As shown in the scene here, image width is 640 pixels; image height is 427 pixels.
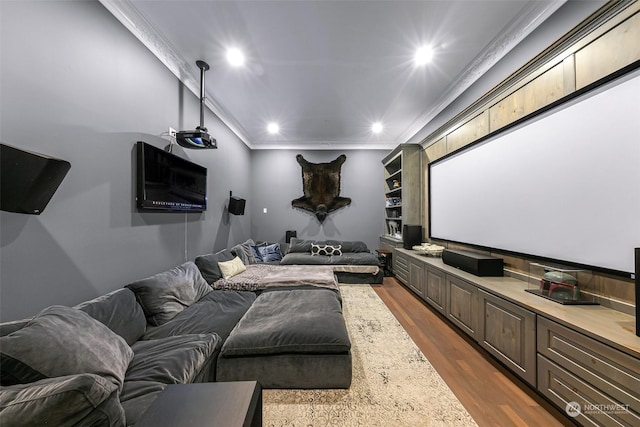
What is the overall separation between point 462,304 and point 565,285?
0.91 metres

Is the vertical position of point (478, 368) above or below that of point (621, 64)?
below

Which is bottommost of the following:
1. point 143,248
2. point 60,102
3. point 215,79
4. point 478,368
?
point 478,368

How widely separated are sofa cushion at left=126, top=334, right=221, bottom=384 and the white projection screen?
8.96 ft

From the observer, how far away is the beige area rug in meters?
1.48

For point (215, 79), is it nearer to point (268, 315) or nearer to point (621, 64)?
point (268, 315)

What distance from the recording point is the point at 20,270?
1.32 meters

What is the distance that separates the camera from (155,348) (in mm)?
1544

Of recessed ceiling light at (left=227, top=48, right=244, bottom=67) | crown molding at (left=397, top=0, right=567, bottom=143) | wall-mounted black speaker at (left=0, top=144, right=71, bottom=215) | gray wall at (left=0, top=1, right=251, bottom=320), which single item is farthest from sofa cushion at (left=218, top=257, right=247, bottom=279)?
crown molding at (left=397, top=0, right=567, bottom=143)

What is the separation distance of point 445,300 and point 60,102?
388 cm

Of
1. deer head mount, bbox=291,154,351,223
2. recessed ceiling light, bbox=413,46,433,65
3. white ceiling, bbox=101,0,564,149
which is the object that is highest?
recessed ceiling light, bbox=413,46,433,65

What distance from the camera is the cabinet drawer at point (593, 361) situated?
1.12 meters

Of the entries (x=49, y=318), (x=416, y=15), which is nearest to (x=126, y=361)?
(x=49, y=318)

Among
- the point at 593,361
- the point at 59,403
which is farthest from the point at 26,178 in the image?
the point at 593,361

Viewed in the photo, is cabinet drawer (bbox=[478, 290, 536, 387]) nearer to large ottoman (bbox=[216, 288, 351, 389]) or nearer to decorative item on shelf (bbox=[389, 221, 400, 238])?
large ottoman (bbox=[216, 288, 351, 389])
